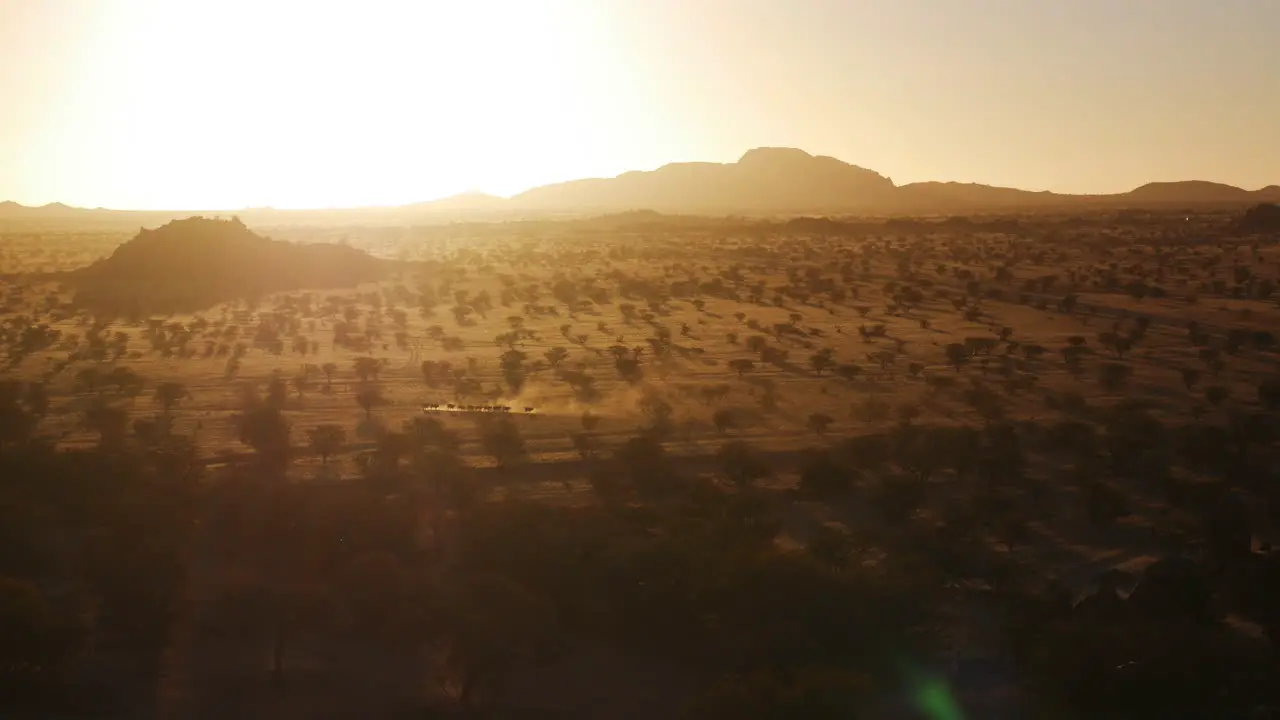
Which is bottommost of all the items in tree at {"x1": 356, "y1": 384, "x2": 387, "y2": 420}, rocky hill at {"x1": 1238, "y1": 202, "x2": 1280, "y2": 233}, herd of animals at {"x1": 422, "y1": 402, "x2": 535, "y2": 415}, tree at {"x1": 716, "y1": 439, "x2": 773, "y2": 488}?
rocky hill at {"x1": 1238, "y1": 202, "x2": 1280, "y2": 233}

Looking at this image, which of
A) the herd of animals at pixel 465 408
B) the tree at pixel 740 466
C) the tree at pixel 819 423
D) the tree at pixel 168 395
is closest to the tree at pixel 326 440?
the herd of animals at pixel 465 408

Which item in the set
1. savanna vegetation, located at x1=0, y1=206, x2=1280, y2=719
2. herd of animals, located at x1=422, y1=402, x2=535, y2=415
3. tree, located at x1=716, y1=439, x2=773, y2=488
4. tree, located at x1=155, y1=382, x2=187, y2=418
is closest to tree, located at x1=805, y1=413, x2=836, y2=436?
savanna vegetation, located at x1=0, y1=206, x2=1280, y2=719

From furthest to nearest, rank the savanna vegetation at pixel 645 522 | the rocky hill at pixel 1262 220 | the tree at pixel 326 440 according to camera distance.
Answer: the rocky hill at pixel 1262 220
the tree at pixel 326 440
the savanna vegetation at pixel 645 522

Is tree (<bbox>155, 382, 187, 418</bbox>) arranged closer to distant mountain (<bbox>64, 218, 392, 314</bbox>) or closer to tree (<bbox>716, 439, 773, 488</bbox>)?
tree (<bbox>716, 439, 773, 488</bbox>)

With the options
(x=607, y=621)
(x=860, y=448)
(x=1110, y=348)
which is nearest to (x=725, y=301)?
(x=1110, y=348)

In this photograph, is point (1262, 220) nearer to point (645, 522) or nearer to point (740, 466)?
point (740, 466)

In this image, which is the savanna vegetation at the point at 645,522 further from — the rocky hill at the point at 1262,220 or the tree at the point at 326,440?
the rocky hill at the point at 1262,220
